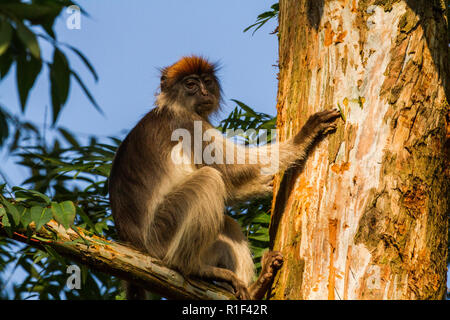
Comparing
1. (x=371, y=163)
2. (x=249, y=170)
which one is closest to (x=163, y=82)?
(x=249, y=170)

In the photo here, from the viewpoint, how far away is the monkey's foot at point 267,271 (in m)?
3.56

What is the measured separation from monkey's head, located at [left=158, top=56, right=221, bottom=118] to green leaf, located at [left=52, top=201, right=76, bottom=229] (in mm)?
2375

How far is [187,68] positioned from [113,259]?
9.19 ft

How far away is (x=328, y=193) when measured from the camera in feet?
11.2

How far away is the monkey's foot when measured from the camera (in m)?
3.56

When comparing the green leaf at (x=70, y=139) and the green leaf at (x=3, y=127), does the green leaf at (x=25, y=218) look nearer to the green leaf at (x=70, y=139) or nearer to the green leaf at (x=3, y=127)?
the green leaf at (x=3, y=127)

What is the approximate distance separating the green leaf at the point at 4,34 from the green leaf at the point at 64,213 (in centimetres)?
167

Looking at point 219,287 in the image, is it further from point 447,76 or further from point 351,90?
point 447,76

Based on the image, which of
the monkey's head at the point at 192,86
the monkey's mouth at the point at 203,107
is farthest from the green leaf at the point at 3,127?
the monkey's mouth at the point at 203,107

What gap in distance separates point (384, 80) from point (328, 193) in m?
0.79
